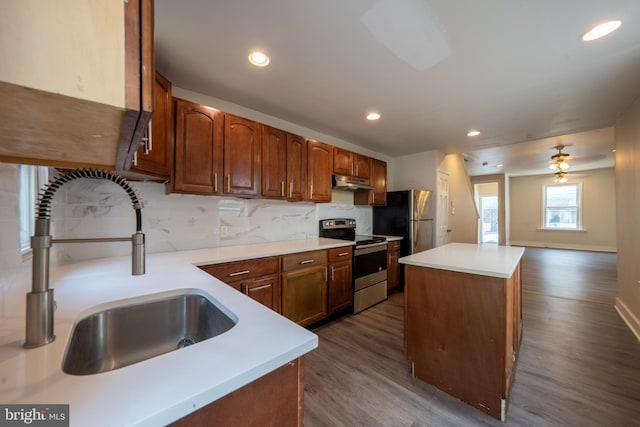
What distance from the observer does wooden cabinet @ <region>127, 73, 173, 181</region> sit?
1657mm

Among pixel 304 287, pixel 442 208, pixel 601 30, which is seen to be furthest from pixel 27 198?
pixel 442 208

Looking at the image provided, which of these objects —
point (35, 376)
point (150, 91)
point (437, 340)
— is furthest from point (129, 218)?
point (437, 340)

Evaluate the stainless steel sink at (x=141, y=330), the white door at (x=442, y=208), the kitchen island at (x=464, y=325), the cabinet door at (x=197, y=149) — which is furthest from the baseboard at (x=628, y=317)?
the cabinet door at (x=197, y=149)

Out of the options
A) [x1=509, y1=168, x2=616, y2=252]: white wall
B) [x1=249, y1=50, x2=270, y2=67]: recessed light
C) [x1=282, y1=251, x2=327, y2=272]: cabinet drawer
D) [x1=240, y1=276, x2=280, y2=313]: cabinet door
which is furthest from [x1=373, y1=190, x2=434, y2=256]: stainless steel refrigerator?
[x1=509, y1=168, x2=616, y2=252]: white wall

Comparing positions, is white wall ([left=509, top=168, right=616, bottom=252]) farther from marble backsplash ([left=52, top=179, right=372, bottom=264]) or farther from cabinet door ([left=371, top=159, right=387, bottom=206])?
marble backsplash ([left=52, top=179, right=372, bottom=264])

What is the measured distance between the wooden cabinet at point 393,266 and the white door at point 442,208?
0.97 metres

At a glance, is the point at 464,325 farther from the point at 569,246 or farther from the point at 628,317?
the point at 569,246

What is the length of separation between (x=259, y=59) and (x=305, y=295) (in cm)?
215

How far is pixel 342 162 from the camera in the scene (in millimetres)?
3355

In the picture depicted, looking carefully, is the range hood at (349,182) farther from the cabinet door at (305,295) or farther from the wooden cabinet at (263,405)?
the wooden cabinet at (263,405)

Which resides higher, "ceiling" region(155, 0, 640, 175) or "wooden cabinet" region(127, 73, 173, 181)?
"ceiling" region(155, 0, 640, 175)

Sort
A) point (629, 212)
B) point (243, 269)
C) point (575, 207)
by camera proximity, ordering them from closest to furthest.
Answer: point (243, 269)
point (629, 212)
point (575, 207)

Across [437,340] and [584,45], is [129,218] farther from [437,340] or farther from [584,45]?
[584,45]

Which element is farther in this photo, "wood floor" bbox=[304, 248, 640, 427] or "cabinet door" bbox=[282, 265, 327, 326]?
"cabinet door" bbox=[282, 265, 327, 326]
